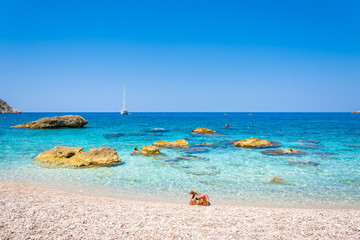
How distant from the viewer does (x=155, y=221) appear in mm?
7680

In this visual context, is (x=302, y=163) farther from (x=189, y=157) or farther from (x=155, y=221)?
(x=155, y=221)

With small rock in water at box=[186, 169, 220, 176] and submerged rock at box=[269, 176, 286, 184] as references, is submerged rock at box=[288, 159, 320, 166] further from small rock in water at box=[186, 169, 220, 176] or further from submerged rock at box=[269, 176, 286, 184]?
small rock in water at box=[186, 169, 220, 176]

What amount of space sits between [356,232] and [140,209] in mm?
7683

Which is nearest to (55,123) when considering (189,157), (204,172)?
(189,157)

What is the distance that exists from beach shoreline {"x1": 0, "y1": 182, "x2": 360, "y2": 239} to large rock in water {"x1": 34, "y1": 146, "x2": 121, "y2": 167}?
26.4ft

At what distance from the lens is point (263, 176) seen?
15.5 meters

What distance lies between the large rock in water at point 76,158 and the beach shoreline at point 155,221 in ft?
26.4

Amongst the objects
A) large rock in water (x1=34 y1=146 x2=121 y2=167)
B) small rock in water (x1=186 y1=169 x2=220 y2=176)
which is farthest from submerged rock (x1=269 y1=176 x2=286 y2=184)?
large rock in water (x1=34 y1=146 x2=121 y2=167)

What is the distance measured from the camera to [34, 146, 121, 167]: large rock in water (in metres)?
17.8

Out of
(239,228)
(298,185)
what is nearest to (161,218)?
(239,228)

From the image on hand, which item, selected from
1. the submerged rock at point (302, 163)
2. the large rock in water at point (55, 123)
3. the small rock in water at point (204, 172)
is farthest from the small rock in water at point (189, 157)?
the large rock in water at point (55, 123)

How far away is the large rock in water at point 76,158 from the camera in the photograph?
17.8 metres

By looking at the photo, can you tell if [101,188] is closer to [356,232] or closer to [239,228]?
[239,228]

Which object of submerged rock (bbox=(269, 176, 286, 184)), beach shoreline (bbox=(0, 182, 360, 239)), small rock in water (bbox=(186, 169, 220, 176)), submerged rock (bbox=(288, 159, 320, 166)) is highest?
beach shoreline (bbox=(0, 182, 360, 239))
